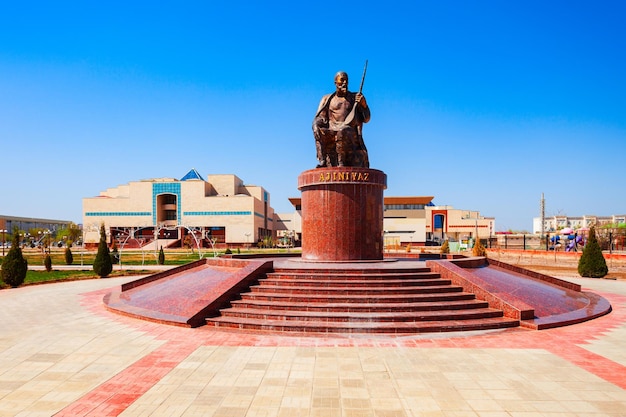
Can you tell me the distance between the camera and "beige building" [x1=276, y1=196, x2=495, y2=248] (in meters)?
63.8

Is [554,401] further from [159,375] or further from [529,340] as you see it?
[159,375]

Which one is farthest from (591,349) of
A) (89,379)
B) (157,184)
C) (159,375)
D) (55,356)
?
(157,184)

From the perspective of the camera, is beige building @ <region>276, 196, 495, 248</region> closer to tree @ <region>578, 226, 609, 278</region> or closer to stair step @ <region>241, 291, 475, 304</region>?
tree @ <region>578, 226, 609, 278</region>

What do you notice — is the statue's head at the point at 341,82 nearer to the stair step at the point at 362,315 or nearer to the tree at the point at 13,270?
the stair step at the point at 362,315

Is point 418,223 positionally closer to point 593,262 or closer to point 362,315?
point 593,262

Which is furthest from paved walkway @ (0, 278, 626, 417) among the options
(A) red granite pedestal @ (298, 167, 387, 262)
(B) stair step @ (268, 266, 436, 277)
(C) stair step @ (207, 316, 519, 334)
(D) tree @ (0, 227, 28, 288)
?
(D) tree @ (0, 227, 28, 288)

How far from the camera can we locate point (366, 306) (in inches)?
330

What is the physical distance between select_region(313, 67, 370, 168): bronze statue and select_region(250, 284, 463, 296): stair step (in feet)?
16.7

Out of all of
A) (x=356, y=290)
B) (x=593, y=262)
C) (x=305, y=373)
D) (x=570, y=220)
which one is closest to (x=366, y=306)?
(x=356, y=290)

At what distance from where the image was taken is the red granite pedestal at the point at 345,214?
12.1 meters

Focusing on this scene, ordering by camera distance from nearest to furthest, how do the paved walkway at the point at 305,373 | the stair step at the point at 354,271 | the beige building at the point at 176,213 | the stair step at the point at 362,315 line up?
the paved walkway at the point at 305,373 → the stair step at the point at 362,315 → the stair step at the point at 354,271 → the beige building at the point at 176,213

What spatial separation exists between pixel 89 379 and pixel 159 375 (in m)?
0.94

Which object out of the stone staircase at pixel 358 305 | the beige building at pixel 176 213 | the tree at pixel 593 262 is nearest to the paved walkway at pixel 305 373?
the stone staircase at pixel 358 305

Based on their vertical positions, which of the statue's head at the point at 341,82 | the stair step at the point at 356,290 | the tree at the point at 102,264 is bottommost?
the tree at the point at 102,264
